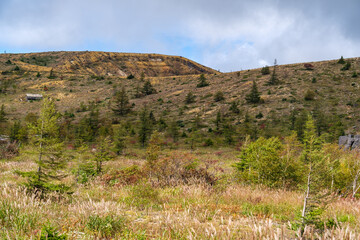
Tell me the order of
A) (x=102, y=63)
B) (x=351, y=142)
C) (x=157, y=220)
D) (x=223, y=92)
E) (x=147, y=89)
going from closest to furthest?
(x=157, y=220)
(x=351, y=142)
(x=223, y=92)
(x=147, y=89)
(x=102, y=63)

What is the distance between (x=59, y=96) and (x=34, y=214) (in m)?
62.3

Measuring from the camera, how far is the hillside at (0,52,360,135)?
126 ft

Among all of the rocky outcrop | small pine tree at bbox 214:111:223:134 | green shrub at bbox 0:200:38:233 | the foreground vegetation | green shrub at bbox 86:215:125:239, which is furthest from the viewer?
small pine tree at bbox 214:111:223:134

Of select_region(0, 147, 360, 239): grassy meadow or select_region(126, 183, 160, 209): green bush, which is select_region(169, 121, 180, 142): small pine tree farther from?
select_region(126, 183, 160, 209): green bush

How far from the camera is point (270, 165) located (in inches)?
328

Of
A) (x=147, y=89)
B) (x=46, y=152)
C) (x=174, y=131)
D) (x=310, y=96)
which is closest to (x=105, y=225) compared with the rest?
(x=46, y=152)

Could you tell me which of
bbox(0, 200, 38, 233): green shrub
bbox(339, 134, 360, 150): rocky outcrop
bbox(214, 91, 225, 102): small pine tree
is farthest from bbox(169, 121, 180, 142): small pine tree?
bbox(0, 200, 38, 233): green shrub

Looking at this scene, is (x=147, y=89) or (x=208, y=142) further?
(x=147, y=89)

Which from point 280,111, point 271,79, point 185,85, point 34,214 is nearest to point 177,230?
point 34,214

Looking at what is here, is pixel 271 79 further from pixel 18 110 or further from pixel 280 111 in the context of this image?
pixel 18 110

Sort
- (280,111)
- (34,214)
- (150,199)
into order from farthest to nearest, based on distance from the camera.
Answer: (280,111), (150,199), (34,214)

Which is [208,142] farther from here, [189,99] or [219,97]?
[189,99]

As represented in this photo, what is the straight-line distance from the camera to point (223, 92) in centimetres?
5225

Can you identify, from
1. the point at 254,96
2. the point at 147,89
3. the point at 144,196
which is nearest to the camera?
the point at 144,196
